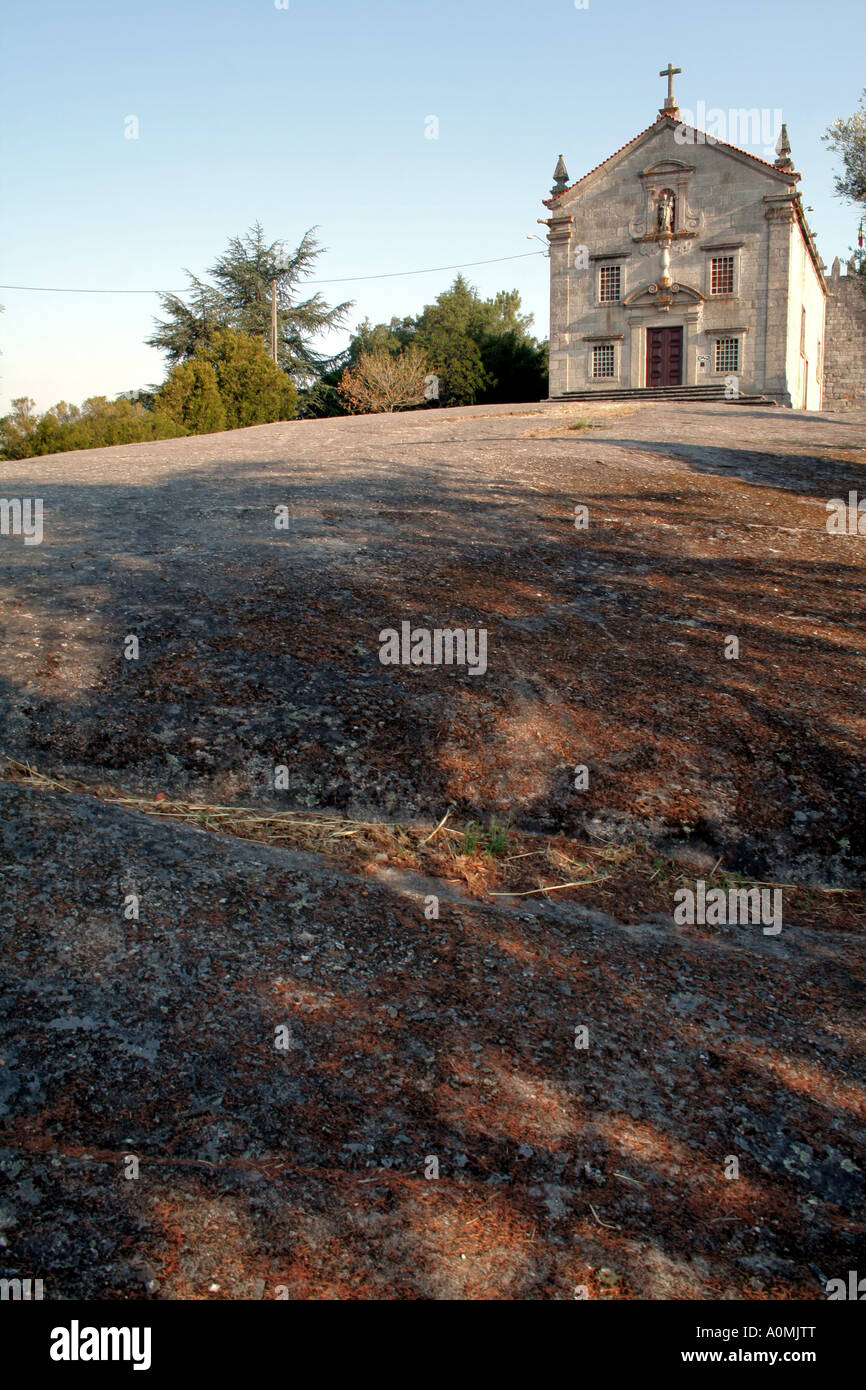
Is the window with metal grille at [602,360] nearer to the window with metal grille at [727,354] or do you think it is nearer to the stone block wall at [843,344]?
the window with metal grille at [727,354]

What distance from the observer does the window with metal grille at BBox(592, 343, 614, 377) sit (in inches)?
1342

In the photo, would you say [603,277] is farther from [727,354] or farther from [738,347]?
[738,347]

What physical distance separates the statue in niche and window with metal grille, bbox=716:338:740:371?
4171 millimetres

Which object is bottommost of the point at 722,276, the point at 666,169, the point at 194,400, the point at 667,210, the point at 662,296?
the point at 194,400

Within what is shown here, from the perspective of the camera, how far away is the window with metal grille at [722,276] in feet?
106

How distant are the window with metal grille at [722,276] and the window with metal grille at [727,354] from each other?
63.3 inches

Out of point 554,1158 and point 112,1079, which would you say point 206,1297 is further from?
point 554,1158

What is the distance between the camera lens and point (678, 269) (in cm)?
3272

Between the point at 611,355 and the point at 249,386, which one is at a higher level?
the point at 611,355

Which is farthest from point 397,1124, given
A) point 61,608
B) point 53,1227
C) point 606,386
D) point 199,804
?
point 606,386

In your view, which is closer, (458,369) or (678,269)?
(678,269)

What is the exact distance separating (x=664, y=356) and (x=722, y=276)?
3.17 meters

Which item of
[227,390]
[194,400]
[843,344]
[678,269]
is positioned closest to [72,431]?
[194,400]
